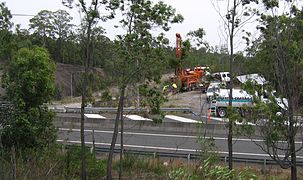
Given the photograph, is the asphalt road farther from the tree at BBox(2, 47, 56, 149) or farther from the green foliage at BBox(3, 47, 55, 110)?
the green foliage at BBox(3, 47, 55, 110)

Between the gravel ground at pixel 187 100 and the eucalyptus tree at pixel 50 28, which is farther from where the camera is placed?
the eucalyptus tree at pixel 50 28

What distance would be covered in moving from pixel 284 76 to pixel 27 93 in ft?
24.8

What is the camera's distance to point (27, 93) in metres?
13.5

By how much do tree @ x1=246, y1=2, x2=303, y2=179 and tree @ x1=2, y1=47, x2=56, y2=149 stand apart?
6600mm

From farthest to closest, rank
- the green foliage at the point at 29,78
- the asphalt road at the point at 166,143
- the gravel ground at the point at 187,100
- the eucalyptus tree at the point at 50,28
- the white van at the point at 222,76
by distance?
the eucalyptus tree at the point at 50,28 → the gravel ground at the point at 187,100 → the asphalt road at the point at 166,143 → the green foliage at the point at 29,78 → the white van at the point at 222,76

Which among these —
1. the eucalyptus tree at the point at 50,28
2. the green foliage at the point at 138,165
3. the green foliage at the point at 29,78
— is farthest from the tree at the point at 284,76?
the eucalyptus tree at the point at 50,28

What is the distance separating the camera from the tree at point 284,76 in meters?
9.58

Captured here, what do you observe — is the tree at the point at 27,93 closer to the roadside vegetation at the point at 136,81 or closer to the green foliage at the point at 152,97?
the roadside vegetation at the point at 136,81

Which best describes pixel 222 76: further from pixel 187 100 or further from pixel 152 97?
pixel 187 100

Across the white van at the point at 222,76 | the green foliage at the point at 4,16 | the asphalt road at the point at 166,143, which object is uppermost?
the green foliage at the point at 4,16

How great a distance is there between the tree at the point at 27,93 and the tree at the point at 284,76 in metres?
6.60

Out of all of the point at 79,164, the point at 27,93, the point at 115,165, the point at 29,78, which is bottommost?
the point at 115,165

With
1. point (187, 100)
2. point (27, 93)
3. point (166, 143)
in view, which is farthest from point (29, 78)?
point (187, 100)

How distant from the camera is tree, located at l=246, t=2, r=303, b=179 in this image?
958 cm
